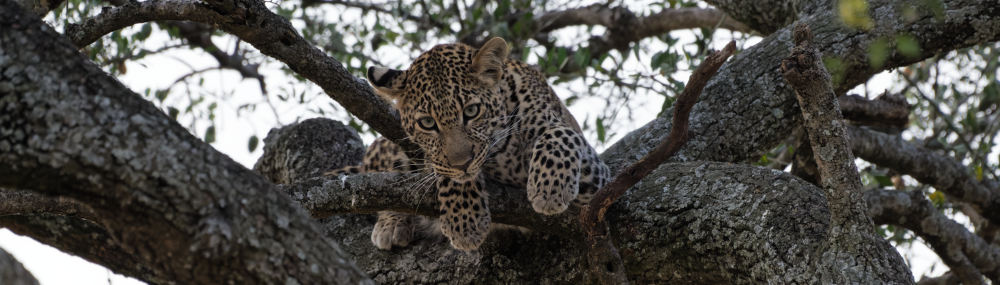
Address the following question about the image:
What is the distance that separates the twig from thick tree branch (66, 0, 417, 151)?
54.7 inches

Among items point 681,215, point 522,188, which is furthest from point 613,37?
point 681,215

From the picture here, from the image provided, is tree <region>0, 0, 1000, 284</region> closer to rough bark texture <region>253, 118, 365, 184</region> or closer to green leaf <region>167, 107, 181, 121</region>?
rough bark texture <region>253, 118, 365, 184</region>

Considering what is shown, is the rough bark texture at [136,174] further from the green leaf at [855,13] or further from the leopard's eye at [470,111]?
the leopard's eye at [470,111]

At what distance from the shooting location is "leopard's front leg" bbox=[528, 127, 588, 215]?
13.4 ft

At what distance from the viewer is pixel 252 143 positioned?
7.80 meters

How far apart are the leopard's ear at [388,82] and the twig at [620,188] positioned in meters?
2.11

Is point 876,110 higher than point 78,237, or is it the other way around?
point 876,110

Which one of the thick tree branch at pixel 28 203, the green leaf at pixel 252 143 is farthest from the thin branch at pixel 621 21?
the thick tree branch at pixel 28 203

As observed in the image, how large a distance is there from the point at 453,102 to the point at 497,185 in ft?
2.21

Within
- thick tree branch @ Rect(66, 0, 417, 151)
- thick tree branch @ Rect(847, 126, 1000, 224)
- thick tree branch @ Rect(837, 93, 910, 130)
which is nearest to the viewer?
thick tree branch @ Rect(66, 0, 417, 151)

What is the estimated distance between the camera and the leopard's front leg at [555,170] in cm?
407

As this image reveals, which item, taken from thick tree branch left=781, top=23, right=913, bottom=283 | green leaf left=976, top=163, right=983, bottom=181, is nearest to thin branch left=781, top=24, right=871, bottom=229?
thick tree branch left=781, top=23, right=913, bottom=283

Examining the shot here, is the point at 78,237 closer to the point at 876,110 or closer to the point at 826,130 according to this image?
the point at 826,130

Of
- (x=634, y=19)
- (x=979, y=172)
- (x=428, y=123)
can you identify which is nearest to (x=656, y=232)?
(x=428, y=123)
